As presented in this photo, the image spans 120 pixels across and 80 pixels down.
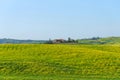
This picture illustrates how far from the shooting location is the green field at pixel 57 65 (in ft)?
146

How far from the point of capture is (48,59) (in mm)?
57344

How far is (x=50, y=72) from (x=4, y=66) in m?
6.82

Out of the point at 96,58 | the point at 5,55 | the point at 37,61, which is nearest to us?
the point at 37,61

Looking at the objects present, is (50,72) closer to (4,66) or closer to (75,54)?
(4,66)

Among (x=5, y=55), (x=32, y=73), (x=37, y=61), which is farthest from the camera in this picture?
(x=5, y=55)

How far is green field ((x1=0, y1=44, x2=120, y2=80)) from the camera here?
4456 cm

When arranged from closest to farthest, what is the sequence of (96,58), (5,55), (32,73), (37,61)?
(32,73) → (37,61) → (96,58) → (5,55)

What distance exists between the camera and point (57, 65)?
5209cm

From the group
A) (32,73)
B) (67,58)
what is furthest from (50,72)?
(67,58)

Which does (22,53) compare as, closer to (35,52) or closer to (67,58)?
(35,52)

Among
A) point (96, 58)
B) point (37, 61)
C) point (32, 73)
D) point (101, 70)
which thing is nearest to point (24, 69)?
point (32, 73)

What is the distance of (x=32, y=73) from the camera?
47.3 metres

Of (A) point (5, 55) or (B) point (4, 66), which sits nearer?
(B) point (4, 66)

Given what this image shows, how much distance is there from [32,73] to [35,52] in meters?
18.2
